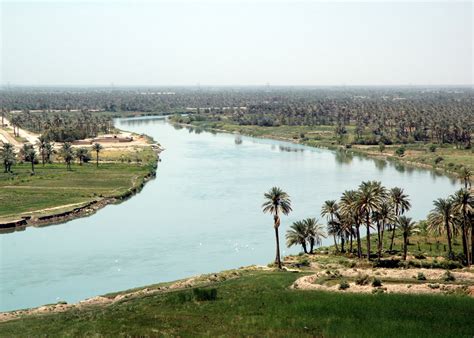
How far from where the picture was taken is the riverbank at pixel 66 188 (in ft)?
315

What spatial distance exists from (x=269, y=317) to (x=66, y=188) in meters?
83.5

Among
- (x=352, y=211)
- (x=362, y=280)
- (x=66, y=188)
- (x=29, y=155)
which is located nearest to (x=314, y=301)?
(x=362, y=280)

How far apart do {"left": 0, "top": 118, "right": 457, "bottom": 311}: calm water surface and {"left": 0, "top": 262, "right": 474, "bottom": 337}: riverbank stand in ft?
49.8

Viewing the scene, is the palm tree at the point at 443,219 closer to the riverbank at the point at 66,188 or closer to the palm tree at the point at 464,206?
the palm tree at the point at 464,206

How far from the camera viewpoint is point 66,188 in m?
116

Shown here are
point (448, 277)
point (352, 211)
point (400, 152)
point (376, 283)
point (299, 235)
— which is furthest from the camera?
point (400, 152)

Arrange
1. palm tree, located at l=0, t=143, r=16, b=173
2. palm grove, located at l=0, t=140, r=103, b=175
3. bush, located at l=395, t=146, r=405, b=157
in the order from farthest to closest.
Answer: bush, located at l=395, t=146, r=405, b=157, palm grove, located at l=0, t=140, r=103, b=175, palm tree, located at l=0, t=143, r=16, b=173

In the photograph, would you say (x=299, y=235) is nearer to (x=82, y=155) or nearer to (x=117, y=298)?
(x=117, y=298)

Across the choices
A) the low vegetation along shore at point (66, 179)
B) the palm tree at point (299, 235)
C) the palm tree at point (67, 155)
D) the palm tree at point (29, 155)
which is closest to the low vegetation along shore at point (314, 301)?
the palm tree at point (299, 235)

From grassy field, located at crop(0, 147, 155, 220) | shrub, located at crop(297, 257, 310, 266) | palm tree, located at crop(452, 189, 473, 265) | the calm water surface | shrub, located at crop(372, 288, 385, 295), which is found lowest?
the calm water surface

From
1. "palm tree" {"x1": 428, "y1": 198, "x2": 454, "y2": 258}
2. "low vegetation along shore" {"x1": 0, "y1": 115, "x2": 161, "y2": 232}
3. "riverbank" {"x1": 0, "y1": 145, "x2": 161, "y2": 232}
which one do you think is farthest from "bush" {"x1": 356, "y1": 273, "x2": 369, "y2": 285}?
"low vegetation along shore" {"x1": 0, "y1": 115, "x2": 161, "y2": 232}

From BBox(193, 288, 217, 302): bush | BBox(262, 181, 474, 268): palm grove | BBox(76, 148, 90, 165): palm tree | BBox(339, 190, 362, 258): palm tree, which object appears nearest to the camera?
BBox(193, 288, 217, 302): bush

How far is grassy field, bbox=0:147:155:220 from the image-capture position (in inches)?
4063

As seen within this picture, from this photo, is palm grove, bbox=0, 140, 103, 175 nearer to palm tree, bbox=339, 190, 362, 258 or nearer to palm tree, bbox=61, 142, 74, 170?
palm tree, bbox=61, 142, 74, 170
